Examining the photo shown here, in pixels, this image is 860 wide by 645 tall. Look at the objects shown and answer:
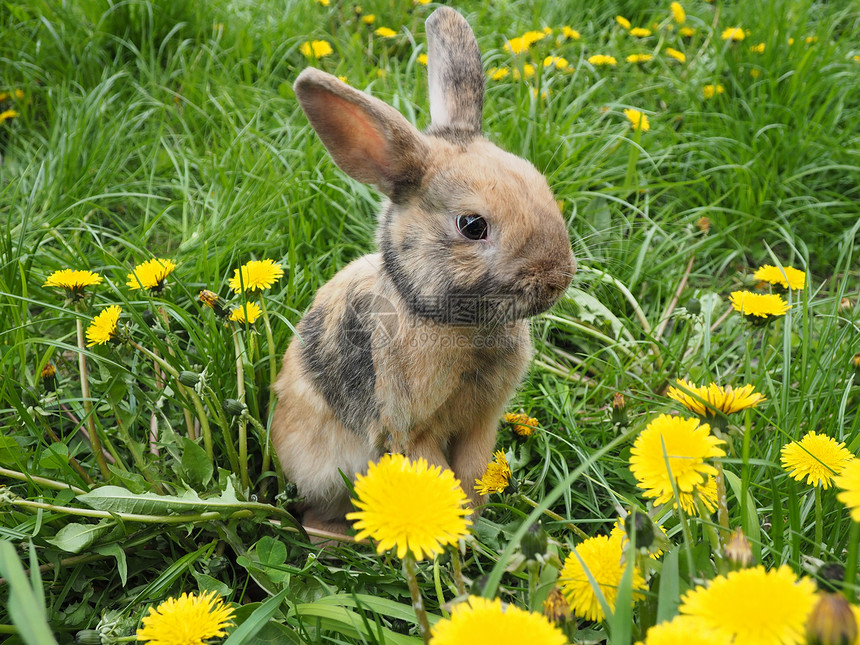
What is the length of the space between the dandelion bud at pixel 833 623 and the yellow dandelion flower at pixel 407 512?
24.9 inches

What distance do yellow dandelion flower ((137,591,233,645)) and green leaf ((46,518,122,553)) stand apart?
56cm

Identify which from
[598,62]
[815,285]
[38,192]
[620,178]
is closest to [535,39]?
[598,62]

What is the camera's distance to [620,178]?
4.15m

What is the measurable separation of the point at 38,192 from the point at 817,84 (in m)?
4.57

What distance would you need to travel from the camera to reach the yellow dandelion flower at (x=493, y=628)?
1.23 meters

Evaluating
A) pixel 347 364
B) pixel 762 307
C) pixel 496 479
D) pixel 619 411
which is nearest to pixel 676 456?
pixel 496 479

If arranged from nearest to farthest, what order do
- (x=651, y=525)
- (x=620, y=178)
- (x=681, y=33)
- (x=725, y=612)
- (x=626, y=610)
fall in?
(x=725, y=612) → (x=626, y=610) → (x=651, y=525) → (x=620, y=178) → (x=681, y=33)

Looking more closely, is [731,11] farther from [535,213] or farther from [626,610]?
[626,610]

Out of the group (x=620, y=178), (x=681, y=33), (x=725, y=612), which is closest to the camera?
(x=725, y=612)

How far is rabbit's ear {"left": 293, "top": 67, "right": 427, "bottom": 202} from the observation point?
2.37 meters

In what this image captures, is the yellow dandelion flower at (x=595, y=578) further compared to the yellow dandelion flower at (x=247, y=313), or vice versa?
the yellow dandelion flower at (x=247, y=313)

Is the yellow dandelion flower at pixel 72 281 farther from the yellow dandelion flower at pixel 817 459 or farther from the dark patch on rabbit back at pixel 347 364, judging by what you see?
the yellow dandelion flower at pixel 817 459

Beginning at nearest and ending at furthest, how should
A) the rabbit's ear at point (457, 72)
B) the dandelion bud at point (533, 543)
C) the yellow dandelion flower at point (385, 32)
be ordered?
the dandelion bud at point (533, 543) < the rabbit's ear at point (457, 72) < the yellow dandelion flower at point (385, 32)

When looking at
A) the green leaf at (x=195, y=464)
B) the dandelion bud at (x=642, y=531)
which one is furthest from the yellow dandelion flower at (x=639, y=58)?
the dandelion bud at (x=642, y=531)
